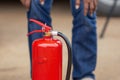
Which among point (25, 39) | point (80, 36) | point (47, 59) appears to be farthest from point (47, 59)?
point (25, 39)

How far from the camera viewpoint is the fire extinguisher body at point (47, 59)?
1.83 m

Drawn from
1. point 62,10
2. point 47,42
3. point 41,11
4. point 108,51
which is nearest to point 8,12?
point 62,10

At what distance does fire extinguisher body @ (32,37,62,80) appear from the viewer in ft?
Result: 5.99

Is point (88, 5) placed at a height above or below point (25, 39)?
above

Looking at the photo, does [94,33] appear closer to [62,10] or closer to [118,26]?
[118,26]

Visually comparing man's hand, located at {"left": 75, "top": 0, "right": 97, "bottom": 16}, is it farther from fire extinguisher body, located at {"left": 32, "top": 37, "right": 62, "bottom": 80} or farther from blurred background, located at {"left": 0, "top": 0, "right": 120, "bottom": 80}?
blurred background, located at {"left": 0, "top": 0, "right": 120, "bottom": 80}

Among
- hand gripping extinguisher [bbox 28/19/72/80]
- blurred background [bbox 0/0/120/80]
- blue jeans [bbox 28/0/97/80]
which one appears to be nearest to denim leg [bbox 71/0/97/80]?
blue jeans [bbox 28/0/97/80]

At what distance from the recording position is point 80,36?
2156mm

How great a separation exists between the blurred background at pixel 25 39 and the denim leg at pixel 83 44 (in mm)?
453

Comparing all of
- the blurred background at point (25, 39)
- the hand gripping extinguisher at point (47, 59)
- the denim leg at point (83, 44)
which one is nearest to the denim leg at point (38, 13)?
the denim leg at point (83, 44)

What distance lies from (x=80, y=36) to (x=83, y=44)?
0.15 feet

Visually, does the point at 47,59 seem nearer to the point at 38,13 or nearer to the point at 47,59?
the point at 47,59

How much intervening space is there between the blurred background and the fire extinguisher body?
2.61 feet

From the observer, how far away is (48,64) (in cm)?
183
